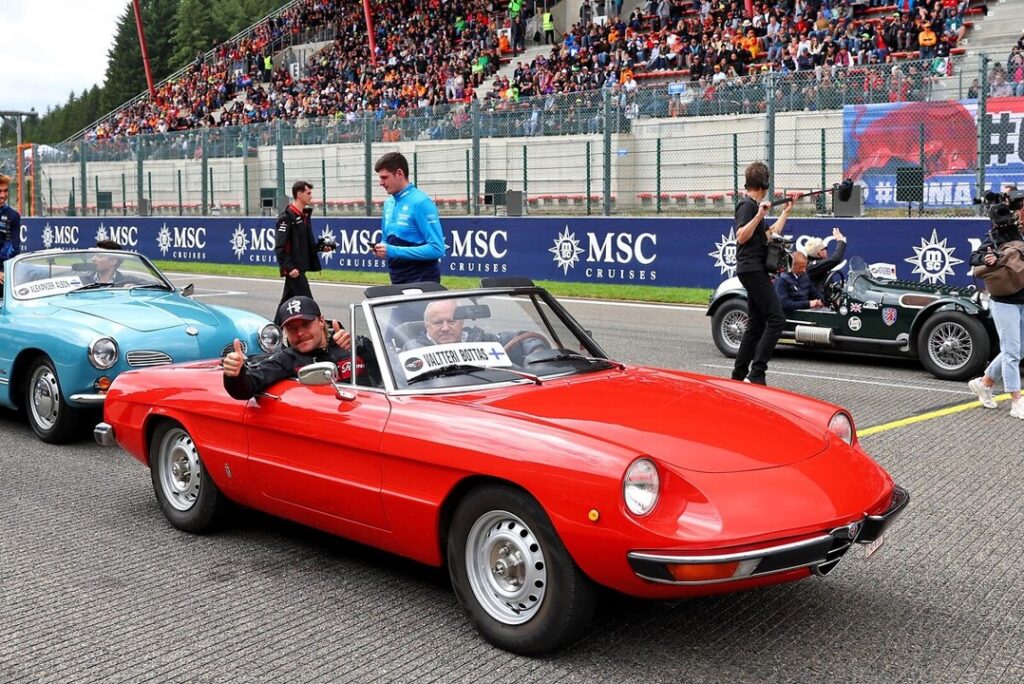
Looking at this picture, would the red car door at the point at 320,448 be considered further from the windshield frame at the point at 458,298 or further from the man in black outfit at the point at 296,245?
the man in black outfit at the point at 296,245

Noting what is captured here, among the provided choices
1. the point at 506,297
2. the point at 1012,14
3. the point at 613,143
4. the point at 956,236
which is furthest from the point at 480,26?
the point at 506,297

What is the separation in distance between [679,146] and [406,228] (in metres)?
12.6

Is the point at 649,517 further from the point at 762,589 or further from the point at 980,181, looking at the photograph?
the point at 980,181

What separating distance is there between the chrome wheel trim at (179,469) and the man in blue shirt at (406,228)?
237cm

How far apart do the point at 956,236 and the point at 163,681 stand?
13.7 m

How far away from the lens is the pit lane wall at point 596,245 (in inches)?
611

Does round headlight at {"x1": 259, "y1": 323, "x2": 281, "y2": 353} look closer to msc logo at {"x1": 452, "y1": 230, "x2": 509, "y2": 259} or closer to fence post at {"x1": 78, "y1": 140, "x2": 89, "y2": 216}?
msc logo at {"x1": 452, "y1": 230, "x2": 509, "y2": 259}

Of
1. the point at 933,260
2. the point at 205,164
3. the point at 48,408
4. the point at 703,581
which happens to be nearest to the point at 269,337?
the point at 48,408

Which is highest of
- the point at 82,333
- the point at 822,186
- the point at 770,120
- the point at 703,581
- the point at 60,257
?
the point at 770,120

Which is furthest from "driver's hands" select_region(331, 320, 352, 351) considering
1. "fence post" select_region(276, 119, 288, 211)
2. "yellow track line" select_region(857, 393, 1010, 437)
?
"fence post" select_region(276, 119, 288, 211)

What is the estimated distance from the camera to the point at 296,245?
10648 mm

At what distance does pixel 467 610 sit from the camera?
416 centimetres

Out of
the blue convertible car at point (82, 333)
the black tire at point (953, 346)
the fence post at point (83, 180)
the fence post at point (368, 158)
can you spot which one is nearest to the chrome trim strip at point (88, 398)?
the blue convertible car at point (82, 333)

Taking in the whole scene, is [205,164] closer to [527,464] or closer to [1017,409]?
[1017,409]
